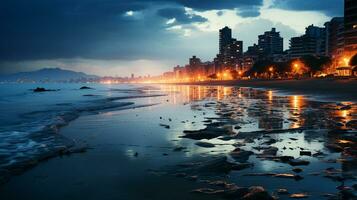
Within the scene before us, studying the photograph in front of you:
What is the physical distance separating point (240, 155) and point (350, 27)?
135m

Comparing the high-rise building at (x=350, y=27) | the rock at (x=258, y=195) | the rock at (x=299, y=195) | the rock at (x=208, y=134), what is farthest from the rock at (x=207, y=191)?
the high-rise building at (x=350, y=27)

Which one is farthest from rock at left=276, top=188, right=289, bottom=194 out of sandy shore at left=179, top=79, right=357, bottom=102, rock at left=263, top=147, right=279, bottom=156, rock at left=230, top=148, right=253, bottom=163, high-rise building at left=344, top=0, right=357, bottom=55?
high-rise building at left=344, top=0, right=357, bottom=55

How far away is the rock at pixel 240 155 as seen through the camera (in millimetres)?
8737

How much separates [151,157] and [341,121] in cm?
1132

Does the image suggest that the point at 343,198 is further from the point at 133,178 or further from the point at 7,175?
the point at 7,175

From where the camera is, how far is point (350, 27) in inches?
4781

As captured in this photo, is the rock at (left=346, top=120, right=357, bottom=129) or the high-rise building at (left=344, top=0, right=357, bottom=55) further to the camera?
the high-rise building at (left=344, top=0, right=357, bottom=55)

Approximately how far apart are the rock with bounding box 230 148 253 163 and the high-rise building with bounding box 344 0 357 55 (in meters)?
132

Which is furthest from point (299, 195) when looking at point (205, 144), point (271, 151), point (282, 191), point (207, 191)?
point (205, 144)

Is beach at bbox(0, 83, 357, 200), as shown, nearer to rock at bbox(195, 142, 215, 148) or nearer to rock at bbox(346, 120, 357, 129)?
rock at bbox(195, 142, 215, 148)

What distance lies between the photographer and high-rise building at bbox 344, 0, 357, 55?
118m

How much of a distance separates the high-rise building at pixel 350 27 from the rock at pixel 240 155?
13175 centimetres

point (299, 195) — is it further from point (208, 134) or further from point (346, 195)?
point (208, 134)

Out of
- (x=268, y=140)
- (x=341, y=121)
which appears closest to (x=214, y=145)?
(x=268, y=140)
